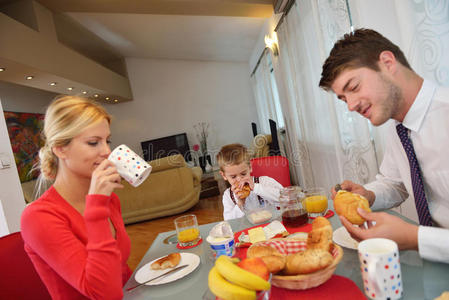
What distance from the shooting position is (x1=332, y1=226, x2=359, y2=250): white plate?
34.2 inches

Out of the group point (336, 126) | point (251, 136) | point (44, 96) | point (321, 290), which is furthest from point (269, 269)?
point (44, 96)

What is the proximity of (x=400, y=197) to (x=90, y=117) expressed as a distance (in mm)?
1247

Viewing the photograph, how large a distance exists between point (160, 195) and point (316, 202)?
3.57 meters

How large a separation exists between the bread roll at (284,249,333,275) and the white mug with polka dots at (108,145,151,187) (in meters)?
0.54

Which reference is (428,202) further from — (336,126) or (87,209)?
(336,126)

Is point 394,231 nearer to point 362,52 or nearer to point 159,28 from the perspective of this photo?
point 362,52

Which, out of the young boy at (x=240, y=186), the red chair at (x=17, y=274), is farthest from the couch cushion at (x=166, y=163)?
the red chair at (x=17, y=274)

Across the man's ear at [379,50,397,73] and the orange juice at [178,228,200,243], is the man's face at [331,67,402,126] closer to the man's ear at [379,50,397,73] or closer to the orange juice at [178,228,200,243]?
the man's ear at [379,50,397,73]

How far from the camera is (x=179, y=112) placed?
8.16 metres

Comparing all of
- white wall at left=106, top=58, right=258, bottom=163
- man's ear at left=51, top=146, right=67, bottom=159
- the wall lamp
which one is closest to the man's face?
man's ear at left=51, top=146, right=67, bottom=159

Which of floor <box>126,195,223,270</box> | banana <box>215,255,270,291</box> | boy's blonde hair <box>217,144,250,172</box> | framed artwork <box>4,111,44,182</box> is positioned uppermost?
framed artwork <box>4,111,44,182</box>

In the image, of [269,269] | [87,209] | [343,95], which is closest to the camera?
[269,269]

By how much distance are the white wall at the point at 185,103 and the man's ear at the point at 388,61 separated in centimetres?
718

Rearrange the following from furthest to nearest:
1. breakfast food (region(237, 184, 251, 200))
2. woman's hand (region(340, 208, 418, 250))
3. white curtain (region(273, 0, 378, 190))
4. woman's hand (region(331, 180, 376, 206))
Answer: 1. white curtain (region(273, 0, 378, 190))
2. breakfast food (region(237, 184, 251, 200))
3. woman's hand (region(331, 180, 376, 206))
4. woman's hand (region(340, 208, 418, 250))
